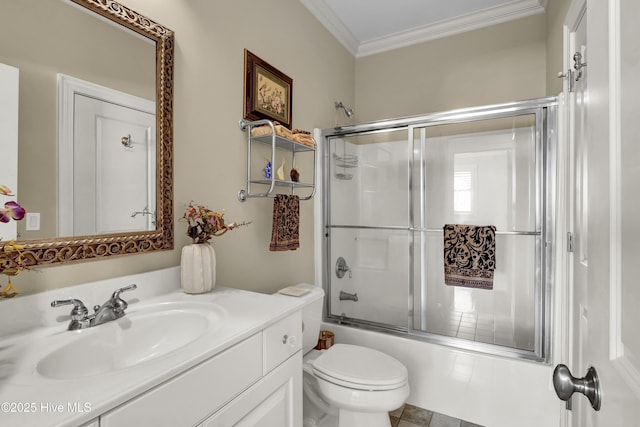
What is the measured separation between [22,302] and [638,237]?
134 centimetres

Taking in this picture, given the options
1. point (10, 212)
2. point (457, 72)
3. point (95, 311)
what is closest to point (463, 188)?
point (457, 72)

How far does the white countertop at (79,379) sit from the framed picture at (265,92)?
3.56ft

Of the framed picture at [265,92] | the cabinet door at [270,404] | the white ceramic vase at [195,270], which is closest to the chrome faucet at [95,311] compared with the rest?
the white ceramic vase at [195,270]

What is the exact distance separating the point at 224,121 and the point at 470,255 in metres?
1.58

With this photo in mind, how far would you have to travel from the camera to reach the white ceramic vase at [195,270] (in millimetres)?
1238

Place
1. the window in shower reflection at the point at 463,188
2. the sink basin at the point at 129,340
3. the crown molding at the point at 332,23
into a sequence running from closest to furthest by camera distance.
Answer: the sink basin at the point at 129,340 → the window in shower reflection at the point at 463,188 → the crown molding at the point at 332,23

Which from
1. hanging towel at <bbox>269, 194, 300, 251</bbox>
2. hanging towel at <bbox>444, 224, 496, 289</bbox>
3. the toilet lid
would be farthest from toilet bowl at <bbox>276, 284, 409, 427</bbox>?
hanging towel at <bbox>444, 224, 496, 289</bbox>

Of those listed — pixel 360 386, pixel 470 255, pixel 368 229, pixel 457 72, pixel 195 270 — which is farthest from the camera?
pixel 457 72

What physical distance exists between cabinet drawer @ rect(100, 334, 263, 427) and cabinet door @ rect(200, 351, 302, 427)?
3cm

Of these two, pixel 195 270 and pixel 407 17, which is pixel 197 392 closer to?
pixel 195 270

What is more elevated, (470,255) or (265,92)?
(265,92)

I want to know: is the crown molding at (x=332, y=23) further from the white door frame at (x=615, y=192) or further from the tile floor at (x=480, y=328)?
the tile floor at (x=480, y=328)

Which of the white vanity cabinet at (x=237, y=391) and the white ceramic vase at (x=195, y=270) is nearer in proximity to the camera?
the white vanity cabinet at (x=237, y=391)

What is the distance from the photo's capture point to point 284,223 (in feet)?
5.78
